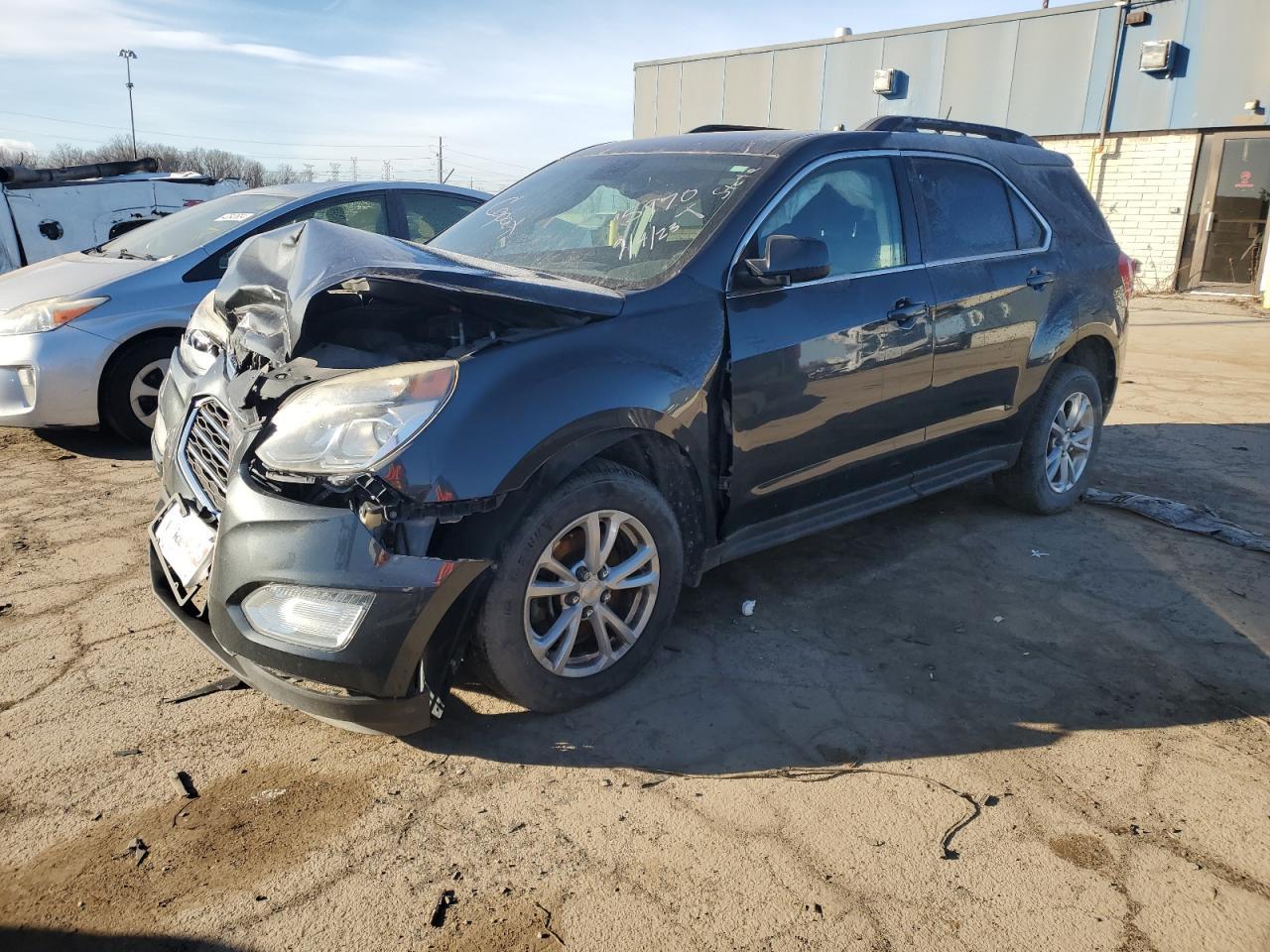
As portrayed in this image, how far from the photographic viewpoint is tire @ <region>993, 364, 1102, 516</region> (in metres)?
4.73

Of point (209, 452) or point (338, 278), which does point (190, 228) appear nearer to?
point (209, 452)

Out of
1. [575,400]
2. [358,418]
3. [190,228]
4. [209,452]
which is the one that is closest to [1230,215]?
[190,228]

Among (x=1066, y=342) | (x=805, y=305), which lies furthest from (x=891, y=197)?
(x=1066, y=342)

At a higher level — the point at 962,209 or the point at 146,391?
the point at 962,209

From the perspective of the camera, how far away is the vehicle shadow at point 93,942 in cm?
201

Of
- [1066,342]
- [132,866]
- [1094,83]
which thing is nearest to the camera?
[132,866]

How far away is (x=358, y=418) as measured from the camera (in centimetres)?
248

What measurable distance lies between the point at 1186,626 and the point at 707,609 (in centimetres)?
194

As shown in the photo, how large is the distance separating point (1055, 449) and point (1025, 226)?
1187 millimetres

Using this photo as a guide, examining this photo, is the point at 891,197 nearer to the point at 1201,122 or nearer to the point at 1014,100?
the point at 1201,122

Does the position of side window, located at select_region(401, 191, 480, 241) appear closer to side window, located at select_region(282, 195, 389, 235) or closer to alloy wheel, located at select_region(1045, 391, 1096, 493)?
side window, located at select_region(282, 195, 389, 235)

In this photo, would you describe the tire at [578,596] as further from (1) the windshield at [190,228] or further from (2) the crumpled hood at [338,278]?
(1) the windshield at [190,228]

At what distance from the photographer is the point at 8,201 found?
33.7ft

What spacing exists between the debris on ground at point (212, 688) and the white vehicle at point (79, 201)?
8741 mm
